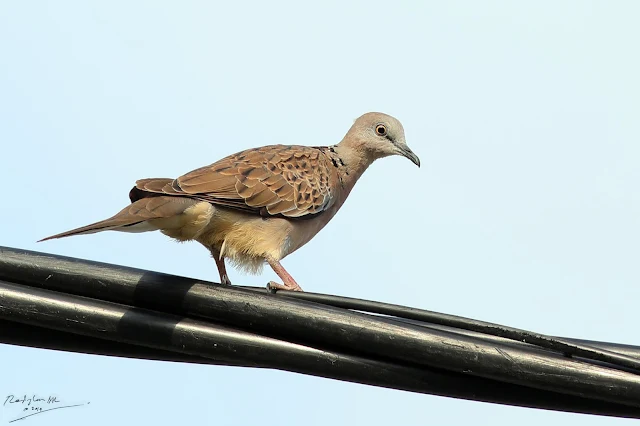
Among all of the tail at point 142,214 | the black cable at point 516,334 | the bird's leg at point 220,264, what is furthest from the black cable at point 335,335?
the bird's leg at point 220,264

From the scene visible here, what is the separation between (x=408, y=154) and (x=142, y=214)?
119 inches

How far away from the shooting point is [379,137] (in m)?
7.10

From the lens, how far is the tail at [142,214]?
412cm

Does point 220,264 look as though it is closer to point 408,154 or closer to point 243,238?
point 243,238

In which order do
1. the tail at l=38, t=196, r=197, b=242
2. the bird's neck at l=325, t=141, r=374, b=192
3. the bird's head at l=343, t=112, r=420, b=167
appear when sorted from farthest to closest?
the bird's head at l=343, t=112, r=420, b=167, the bird's neck at l=325, t=141, r=374, b=192, the tail at l=38, t=196, r=197, b=242

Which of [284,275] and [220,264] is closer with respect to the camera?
[284,275]

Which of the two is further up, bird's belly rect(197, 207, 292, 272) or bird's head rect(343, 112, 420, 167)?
bird's head rect(343, 112, 420, 167)

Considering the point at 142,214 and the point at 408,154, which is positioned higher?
the point at 408,154

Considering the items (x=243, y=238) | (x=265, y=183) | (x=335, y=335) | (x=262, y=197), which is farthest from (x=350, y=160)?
(x=335, y=335)

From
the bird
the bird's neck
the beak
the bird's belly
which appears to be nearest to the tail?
the bird

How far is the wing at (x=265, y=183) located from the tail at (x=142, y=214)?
0.07m

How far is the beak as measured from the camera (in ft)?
22.9

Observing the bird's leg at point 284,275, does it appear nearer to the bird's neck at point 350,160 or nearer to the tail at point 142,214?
the tail at point 142,214

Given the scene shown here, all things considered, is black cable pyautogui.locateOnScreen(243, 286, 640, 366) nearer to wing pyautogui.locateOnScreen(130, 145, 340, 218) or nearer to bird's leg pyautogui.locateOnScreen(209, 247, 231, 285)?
wing pyautogui.locateOnScreen(130, 145, 340, 218)
